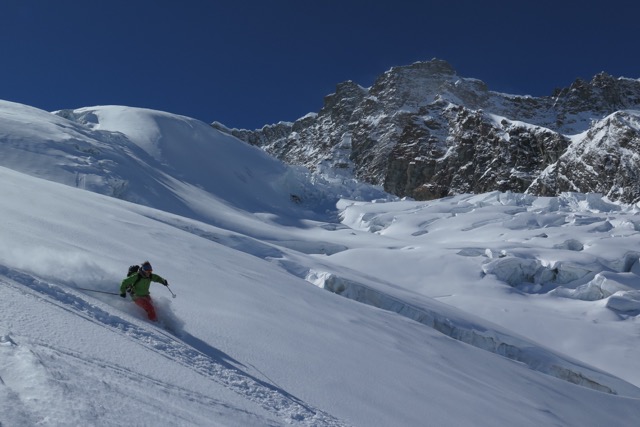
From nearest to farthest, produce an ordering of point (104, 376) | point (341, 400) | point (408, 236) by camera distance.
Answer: point (104, 376) < point (341, 400) < point (408, 236)

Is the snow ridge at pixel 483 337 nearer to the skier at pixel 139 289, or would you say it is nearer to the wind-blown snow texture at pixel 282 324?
the wind-blown snow texture at pixel 282 324

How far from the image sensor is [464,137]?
104 meters

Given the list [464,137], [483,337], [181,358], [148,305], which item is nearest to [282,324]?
[148,305]

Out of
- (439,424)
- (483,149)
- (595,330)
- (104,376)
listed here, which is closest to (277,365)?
(439,424)

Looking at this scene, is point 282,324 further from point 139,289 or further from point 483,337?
point 483,337

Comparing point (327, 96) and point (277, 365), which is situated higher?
point (327, 96)

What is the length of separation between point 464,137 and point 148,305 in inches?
4026

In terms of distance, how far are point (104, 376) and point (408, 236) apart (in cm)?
4645

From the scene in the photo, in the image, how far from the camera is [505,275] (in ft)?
111

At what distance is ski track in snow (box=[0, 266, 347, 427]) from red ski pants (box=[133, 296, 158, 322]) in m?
0.56

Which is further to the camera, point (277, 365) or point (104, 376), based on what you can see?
point (277, 365)

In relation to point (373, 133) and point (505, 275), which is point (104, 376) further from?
point (373, 133)

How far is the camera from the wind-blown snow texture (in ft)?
16.1

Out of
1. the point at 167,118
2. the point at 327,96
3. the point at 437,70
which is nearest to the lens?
the point at 167,118
